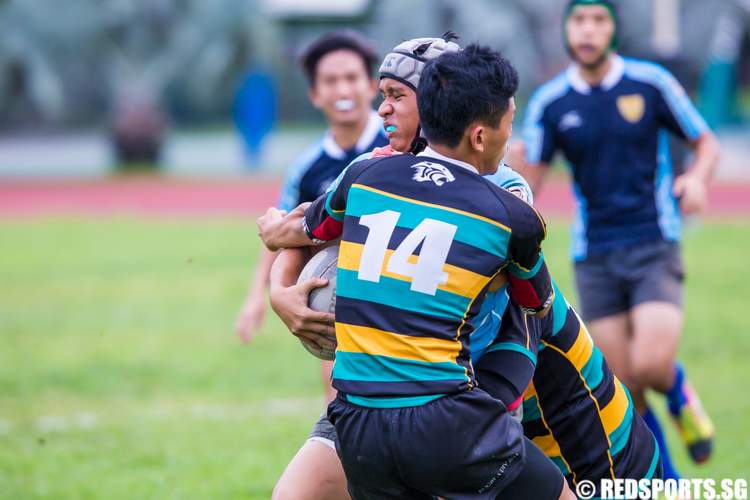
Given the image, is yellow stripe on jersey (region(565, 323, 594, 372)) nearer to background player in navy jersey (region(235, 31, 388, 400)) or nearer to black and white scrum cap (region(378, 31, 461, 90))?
black and white scrum cap (region(378, 31, 461, 90))

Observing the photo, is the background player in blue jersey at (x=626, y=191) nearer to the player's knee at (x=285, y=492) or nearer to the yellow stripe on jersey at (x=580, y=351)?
the yellow stripe on jersey at (x=580, y=351)

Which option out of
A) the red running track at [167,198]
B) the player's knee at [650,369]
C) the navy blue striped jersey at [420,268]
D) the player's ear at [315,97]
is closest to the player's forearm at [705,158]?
the player's knee at [650,369]

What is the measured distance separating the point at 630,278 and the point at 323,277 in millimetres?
2781

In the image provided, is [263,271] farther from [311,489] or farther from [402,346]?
[402,346]

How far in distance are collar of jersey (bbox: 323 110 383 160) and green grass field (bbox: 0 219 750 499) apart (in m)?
1.78

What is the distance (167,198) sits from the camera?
22.6 m

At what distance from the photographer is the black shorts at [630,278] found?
599 cm

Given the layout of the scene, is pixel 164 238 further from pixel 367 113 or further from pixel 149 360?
pixel 367 113

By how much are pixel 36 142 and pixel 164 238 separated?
16.1 meters

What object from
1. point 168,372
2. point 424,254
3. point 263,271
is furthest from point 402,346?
point 168,372

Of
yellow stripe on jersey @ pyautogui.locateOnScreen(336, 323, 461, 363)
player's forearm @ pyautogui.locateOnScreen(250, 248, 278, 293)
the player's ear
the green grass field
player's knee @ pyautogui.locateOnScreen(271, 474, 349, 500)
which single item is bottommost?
the green grass field

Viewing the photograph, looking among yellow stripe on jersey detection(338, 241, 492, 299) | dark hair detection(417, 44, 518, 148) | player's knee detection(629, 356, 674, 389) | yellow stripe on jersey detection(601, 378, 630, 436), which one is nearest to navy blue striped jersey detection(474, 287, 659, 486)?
yellow stripe on jersey detection(601, 378, 630, 436)

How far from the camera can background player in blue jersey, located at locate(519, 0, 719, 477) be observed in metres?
6.05

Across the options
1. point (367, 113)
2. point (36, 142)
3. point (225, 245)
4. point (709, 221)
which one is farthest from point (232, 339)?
point (36, 142)
